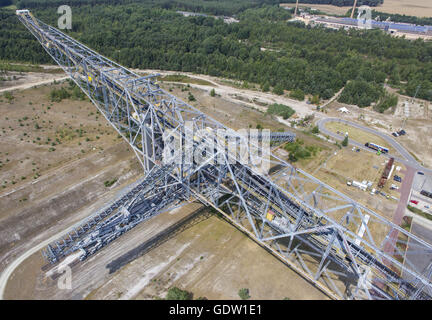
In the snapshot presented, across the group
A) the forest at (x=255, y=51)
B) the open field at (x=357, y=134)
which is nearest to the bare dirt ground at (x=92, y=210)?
the open field at (x=357, y=134)

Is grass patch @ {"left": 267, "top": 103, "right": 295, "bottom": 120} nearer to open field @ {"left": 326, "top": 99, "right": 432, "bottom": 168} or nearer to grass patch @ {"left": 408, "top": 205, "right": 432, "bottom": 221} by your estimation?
open field @ {"left": 326, "top": 99, "right": 432, "bottom": 168}

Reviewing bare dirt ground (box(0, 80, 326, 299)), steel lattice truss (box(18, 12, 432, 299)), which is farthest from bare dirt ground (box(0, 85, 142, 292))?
steel lattice truss (box(18, 12, 432, 299))

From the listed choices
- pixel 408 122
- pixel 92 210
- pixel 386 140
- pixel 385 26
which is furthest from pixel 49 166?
pixel 385 26

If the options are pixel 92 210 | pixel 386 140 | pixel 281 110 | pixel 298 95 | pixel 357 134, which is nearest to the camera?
pixel 92 210

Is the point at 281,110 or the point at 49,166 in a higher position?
the point at 281,110

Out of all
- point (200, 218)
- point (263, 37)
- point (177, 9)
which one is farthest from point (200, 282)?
point (177, 9)

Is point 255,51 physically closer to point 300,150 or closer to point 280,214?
point 300,150

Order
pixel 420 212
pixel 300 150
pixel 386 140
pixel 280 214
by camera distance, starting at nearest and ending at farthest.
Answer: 1. pixel 280 214
2. pixel 420 212
3. pixel 300 150
4. pixel 386 140

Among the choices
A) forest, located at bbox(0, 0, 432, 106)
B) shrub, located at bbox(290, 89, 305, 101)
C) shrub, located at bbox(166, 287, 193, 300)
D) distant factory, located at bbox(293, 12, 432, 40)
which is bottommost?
shrub, located at bbox(166, 287, 193, 300)
